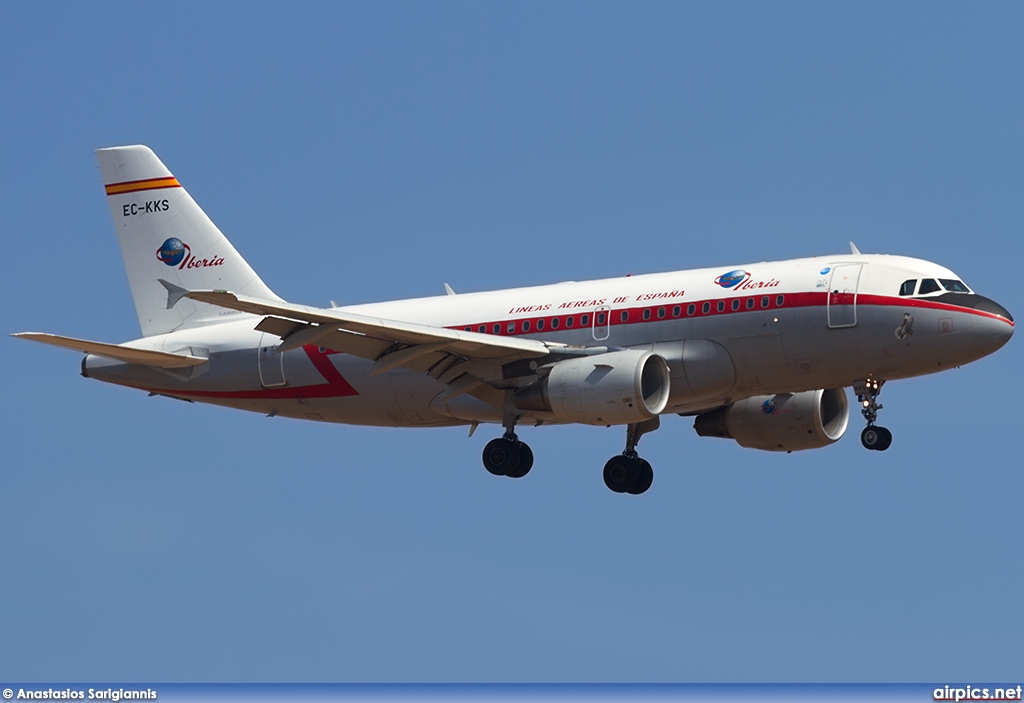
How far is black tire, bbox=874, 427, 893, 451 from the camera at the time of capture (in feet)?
159

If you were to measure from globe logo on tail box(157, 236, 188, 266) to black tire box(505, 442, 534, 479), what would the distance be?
13.2 meters

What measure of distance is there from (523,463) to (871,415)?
874 centimetres

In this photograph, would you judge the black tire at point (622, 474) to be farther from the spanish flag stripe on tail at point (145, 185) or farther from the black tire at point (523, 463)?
the spanish flag stripe on tail at point (145, 185)

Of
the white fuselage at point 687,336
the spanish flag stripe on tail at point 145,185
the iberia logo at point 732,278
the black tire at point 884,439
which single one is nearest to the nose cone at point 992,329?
the white fuselage at point 687,336

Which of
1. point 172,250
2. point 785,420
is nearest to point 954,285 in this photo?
point 785,420

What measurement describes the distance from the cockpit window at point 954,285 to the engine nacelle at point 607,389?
696 cm

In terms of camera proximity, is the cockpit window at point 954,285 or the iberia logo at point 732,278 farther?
the iberia logo at point 732,278

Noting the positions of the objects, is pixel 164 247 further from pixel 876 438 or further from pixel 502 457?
pixel 876 438

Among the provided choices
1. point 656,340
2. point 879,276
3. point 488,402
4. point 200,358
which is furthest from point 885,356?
point 200,358

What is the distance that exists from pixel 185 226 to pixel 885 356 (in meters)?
21.5

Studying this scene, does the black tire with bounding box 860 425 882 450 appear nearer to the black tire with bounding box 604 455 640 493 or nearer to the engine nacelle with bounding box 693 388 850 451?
the engine nacelle with bounding box 693 388 850 451

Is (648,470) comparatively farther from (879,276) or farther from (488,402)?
→ (879,276)

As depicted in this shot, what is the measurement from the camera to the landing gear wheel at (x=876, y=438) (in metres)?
48.6

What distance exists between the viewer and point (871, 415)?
48906 millimetres
